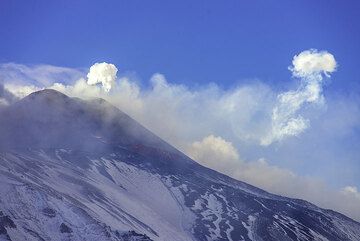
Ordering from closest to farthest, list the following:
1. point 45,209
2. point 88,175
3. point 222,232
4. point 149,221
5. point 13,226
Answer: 1. point 13,226
2. point 45,209
3. point 149,221
4. point 222,232
5. point 88,175

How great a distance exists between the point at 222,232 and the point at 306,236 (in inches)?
1720

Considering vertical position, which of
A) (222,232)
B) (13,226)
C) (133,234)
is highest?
(222,232)

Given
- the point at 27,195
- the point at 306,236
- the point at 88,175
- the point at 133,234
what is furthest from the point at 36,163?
the point at 306,236

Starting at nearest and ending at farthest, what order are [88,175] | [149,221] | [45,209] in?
1. [45,209]
2. [149,221]
3. [88,175]

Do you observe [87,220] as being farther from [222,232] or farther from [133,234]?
[222,232]

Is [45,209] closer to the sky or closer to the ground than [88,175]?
closer to the ground

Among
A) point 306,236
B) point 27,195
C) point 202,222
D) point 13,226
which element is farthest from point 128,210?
point 306,236

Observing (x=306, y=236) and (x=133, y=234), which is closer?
(x=133, y=234)

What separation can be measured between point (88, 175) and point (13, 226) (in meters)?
87.8

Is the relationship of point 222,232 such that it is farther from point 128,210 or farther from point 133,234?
point 133,234

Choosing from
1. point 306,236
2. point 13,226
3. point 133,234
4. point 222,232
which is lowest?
point 13,226

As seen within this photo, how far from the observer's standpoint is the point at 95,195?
495 feet

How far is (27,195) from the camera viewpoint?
114 metres

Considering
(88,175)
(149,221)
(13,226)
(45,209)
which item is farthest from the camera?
(88,175)
